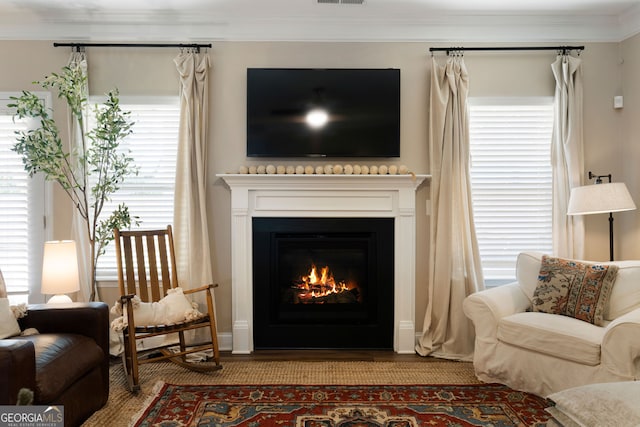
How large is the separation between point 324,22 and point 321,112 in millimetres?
760

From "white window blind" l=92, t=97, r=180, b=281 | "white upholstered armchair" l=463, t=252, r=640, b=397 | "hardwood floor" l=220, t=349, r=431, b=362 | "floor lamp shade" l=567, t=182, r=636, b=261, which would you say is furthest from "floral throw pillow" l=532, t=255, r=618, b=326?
"white window blind" l=92, t=97, r=180, b=281

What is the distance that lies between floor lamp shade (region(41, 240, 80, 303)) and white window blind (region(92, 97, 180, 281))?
1.78 feet

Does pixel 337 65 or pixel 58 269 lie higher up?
pixel 337 65

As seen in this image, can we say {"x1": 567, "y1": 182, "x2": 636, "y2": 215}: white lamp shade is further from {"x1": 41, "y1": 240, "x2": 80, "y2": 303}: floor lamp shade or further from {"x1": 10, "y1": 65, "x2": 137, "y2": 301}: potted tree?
{"x1": 41, "y1": 240, "x2": 80, "y2": 303}: floor lamp shade

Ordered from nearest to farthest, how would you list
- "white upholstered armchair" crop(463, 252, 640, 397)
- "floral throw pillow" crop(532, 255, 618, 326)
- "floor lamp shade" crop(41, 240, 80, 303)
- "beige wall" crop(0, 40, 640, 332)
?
"white upholstered armchair" crop(463, 252, 640, 397) → "floral throw pillow" crop(532, 255, 618, 326) → "floor lamp shade" crop(41, 240, 80, 303) → "beige wall" crop(0, 40, 640, 332)

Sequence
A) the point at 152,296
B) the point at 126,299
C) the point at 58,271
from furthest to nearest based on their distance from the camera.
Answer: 1. the point at 152,296
2. the point at 58,271
3. the point at 126,299

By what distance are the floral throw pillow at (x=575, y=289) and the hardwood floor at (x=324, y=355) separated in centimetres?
112

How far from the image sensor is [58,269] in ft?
10.7

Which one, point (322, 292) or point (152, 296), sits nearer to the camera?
point (152, 296)

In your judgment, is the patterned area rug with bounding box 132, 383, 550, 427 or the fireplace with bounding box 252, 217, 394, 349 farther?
the fireplace with bounding box 252, 217, 394, 349

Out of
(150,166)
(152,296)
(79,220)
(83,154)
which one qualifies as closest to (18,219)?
(79,220)

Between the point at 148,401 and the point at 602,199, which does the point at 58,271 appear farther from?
the point at 602,199

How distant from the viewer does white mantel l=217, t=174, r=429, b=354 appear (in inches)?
147

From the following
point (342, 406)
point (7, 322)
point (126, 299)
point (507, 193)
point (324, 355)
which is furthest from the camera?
point (507, 193)
